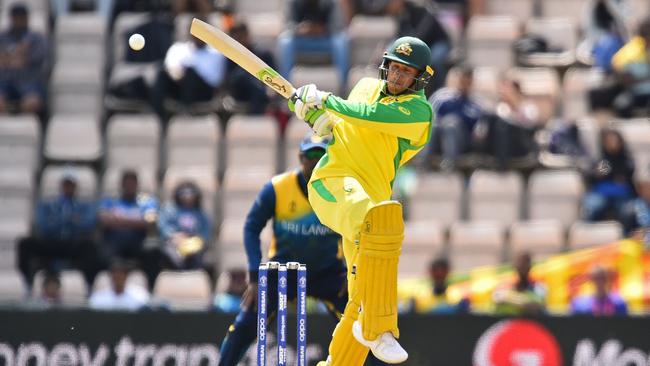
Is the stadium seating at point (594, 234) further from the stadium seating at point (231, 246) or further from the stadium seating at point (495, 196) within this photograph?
the stadium seating at point (231, 246)

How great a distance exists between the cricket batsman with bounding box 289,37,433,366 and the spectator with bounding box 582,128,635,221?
4.83 metres

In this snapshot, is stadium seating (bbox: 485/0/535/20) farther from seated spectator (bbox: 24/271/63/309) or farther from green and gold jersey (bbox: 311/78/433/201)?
green and gold jersey (bbox: 311/78/433/201)

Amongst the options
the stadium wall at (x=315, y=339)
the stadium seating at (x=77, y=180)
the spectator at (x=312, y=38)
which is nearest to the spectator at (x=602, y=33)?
the spectator at (x=312, y=38)

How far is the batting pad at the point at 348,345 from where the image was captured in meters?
7.26

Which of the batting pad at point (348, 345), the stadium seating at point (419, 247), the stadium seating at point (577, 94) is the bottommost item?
the batting pad at point (348, 345)

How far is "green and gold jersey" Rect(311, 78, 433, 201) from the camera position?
7091 mm

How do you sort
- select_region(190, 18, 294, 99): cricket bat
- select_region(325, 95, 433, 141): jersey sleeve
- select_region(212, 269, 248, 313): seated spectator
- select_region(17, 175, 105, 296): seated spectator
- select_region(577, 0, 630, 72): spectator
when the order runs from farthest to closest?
select_region(577, 0, 630, 72): spectator
select_region(17, 175, 105, 296): seated spectator
select_region(212, 269, 248, 313): seated spectator
select_region(190, 18, 294, 99): cricket bat
select_region(325, 95, 433, 141): jersey sleeve

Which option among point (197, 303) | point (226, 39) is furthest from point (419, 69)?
point (197, 303)

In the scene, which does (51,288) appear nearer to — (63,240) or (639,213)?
(63,240)

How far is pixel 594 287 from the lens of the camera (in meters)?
11.1

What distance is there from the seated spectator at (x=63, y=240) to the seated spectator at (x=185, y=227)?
0.53m

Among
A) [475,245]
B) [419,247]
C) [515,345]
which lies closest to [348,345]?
[515,345]

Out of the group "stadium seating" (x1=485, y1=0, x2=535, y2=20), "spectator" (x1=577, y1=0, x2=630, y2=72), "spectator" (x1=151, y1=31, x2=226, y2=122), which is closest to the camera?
"spectator" (x1=151, y1=31, x2=226, y2=122)

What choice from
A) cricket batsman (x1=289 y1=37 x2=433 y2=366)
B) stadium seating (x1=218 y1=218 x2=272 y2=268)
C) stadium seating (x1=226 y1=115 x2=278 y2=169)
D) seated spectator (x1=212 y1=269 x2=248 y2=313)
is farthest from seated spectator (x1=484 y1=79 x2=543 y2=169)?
cricket batsman (x1=289 y1=37 x2=433 y2=366)
